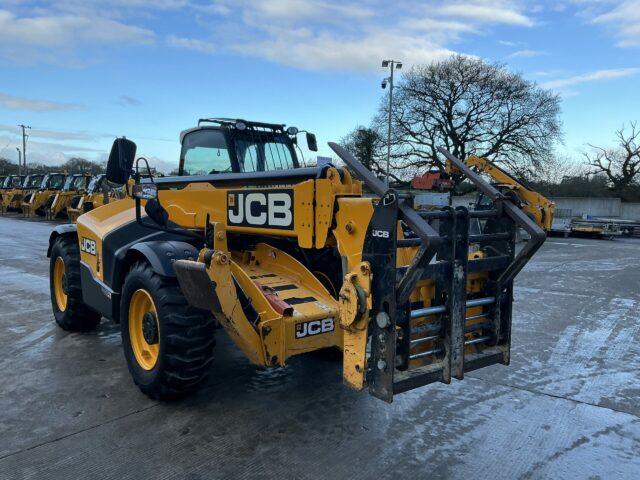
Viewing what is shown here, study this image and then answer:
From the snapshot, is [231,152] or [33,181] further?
[33,181]

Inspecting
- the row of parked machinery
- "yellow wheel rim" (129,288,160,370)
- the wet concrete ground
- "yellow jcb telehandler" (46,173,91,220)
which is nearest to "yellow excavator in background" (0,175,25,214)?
the row of parked machinery

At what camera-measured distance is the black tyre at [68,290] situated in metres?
5.68

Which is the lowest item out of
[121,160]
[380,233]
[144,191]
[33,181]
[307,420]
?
[307,420]

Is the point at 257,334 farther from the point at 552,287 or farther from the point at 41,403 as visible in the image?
the point at 552,287

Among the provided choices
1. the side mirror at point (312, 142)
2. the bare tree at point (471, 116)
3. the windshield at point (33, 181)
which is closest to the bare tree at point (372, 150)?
the bare tree at point (471, 116)

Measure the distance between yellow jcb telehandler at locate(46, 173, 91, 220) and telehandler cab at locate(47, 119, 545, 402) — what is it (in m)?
21.5

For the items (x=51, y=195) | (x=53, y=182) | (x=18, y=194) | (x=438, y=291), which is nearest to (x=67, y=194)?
(x=51, y=195)

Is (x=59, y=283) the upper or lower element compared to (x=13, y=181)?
lower

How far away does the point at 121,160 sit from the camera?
172 inches

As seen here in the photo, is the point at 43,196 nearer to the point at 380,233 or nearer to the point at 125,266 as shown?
the point at 125,266

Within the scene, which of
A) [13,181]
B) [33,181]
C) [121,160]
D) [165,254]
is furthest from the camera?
[13,181]

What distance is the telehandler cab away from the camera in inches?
121

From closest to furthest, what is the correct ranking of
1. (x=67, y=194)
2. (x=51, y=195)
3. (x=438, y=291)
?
1. (x=438, y=291)
2. (x=67, y=194)
3. (x=51, y=195)

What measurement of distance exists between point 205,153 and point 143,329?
6.12ft
